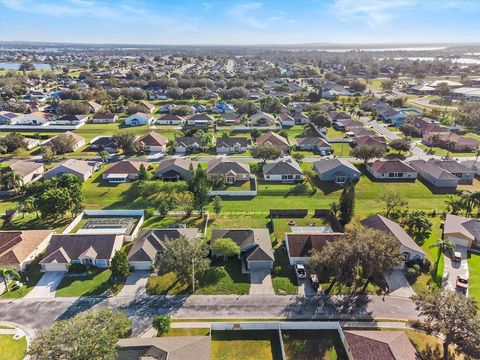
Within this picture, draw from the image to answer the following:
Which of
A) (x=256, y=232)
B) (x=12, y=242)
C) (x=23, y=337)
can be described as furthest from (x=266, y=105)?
(x=23, y=337)

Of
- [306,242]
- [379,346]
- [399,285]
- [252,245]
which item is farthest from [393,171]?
[379,346]

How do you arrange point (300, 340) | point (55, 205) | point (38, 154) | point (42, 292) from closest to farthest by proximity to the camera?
point (300, 340)
point (42, 292)
point (55, 205)
point (38, 154)

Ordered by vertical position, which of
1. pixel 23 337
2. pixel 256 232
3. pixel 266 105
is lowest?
pixel 23 337

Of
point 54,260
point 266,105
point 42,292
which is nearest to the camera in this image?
point 42,292

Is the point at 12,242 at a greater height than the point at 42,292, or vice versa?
the point at 12,242

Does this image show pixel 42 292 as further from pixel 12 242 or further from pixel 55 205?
pixel 55 205

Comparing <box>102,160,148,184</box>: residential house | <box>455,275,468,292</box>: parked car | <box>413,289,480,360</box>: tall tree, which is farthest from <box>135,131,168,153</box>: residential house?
<box>413,289,480,360</box>: tall tree

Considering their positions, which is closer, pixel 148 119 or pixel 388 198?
pixel 388 198

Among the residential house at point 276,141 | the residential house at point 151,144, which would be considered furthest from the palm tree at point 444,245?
the residential house at point 151,144
